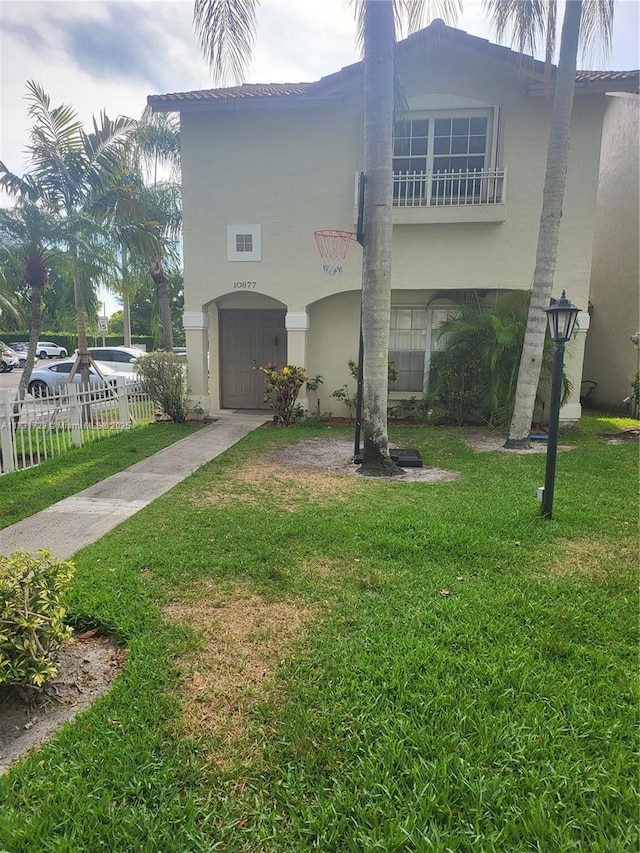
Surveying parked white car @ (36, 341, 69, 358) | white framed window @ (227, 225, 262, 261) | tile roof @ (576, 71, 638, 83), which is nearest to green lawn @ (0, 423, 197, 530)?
white framed window @ (227, 225, 262, 261)

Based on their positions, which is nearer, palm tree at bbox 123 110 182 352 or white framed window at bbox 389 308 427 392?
white framed window at bbox 389 308 427 392

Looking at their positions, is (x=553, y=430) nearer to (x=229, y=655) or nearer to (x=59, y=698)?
(x=229, y=655)

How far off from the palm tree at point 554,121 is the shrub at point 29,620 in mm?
7826

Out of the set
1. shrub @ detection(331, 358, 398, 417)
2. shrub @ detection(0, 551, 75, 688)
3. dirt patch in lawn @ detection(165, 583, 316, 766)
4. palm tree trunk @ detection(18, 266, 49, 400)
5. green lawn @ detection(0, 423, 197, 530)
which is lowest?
dirt patch in lawn @ detection(165, 583, 316, 766)

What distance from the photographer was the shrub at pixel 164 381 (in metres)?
11.4

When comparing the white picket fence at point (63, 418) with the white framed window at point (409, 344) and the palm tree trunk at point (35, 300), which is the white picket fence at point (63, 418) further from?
the white framed window at point (409, 344)

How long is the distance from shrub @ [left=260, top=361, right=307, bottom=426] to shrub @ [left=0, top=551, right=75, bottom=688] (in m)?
8.14

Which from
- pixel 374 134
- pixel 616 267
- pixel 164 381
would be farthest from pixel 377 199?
pixel 616 267

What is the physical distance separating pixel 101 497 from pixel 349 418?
23.5 feet

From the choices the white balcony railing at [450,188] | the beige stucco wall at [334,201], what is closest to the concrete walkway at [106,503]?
the beige stucco wall at [334,201]

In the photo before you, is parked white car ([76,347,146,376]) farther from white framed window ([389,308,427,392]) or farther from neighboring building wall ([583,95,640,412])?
neighboring building wall ([583,95,640,412])

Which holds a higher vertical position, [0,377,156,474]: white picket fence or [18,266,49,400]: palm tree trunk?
[18,266,49,400]: palm tree trunk

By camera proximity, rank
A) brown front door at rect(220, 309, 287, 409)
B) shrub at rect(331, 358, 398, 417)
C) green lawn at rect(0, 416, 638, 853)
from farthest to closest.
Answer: brown front door at rect(220, 309, 287, 409) → shrub at rect(331, 358, 398, 417) → green lawn at rect(0, 416, 638, 853)

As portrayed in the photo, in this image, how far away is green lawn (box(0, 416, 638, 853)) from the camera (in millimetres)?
2020
